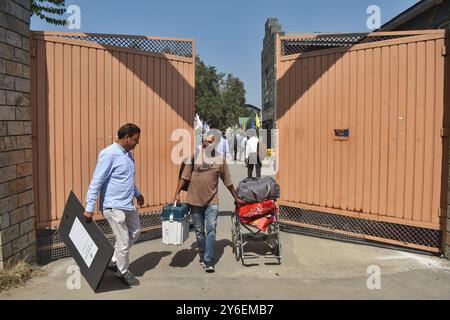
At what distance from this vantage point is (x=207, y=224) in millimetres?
4930

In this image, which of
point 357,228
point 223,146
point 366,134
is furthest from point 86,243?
point 223,146

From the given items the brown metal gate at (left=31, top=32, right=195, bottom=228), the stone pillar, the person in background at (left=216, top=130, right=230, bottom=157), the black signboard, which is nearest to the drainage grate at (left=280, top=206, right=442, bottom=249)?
the person in background at (left=216, top=130, right=230, bottom=157)

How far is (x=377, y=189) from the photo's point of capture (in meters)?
5.78

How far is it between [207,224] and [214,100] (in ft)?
124

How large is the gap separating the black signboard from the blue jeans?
1205 mm

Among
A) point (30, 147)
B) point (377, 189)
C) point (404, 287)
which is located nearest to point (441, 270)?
point (404, 287)

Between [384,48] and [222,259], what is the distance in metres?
3.72

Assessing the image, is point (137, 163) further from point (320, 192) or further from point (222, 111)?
point (222, 111)

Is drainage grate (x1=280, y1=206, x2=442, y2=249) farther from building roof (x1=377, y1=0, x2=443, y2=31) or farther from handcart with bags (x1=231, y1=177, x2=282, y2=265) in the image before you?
building roof (x1=377, y1=0, x2=443, y2=31)

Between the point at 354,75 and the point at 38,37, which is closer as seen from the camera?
the point at 38,37

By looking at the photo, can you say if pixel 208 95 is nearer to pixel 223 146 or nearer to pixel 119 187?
pixel 223 146

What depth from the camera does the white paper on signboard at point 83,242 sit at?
428 cm

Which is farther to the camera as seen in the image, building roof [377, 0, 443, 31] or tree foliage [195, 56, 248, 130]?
tree foliage [195, 56, 248, 130]

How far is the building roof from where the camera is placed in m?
8.47
